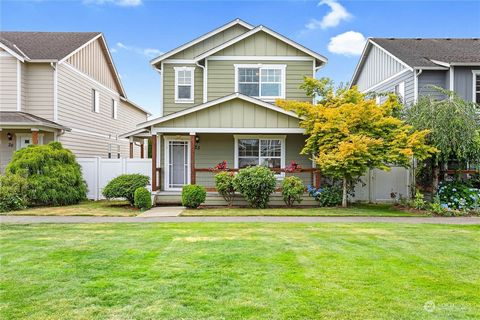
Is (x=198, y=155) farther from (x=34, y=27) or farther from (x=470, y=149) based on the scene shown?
(x=34, y=27)

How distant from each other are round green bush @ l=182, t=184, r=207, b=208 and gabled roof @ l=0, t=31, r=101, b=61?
30.7 ft

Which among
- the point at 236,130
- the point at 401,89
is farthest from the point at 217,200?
the point at 401,89

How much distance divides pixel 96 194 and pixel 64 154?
9.05 ft

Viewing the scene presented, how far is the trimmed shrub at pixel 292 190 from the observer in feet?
46.5

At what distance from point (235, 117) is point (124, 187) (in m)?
5.03

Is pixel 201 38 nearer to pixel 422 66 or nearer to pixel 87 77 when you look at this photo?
pixel 87 77

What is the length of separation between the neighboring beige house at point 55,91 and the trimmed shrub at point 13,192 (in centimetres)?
293

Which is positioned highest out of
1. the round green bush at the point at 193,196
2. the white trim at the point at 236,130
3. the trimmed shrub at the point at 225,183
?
the white trim at the point at 236,130

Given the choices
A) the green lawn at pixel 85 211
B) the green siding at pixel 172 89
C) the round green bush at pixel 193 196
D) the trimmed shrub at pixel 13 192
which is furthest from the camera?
the green siding at pixel 172 89

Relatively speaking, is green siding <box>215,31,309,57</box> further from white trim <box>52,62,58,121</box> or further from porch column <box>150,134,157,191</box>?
white trim <box>52,62,58,121</box>

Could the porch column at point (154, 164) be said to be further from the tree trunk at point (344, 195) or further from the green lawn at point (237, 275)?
the tree trunk at point (344, 195)

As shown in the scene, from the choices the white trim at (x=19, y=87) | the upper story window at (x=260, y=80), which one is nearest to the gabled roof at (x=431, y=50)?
the upper story window at (x=260, y=80)

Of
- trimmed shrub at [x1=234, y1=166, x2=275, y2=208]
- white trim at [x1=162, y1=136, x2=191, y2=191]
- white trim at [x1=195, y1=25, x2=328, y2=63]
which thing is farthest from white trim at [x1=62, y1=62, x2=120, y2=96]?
trimmed shrub at [x1=234, y1=166, x2=275, y2=208]

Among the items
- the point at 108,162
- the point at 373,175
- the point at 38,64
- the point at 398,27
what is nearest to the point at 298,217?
the point at 373,175
